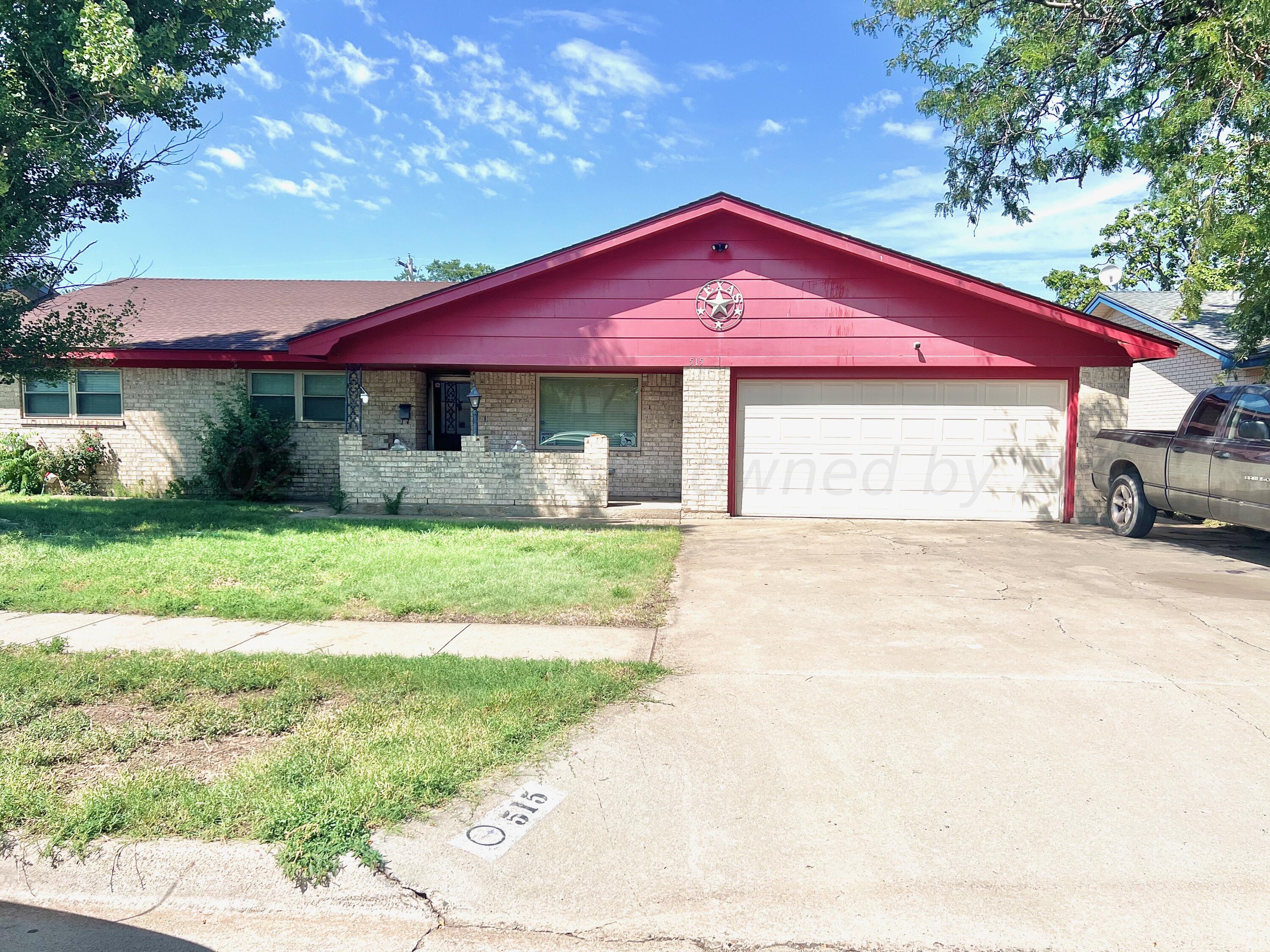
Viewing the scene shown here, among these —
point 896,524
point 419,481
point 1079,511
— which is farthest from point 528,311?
point 1079,511

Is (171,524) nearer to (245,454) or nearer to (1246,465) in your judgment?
(245,454)

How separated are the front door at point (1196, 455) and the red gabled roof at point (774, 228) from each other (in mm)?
2107

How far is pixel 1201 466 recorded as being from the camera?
397 inches

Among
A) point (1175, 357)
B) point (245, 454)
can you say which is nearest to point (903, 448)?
point (1175, 357)

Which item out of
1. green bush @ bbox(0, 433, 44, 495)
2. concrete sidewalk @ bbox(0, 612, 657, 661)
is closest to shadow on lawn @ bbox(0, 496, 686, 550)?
green bush @ bbox(0, 433, 44, 495)

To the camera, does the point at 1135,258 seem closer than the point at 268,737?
No

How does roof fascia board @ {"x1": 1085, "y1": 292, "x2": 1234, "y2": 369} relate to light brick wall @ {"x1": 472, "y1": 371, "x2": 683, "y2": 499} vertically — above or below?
above

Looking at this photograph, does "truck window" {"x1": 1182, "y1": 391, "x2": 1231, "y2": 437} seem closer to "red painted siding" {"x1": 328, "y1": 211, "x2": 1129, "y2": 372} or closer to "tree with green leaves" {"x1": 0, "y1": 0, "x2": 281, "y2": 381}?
"red painted siding" {"x1": 328, "y1": 211, "x2": 1129, "y2": 372}

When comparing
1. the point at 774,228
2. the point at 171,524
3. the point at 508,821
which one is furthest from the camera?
the point at 774,228

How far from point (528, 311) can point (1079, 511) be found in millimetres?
9408

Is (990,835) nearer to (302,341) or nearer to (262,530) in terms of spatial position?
(262,530)

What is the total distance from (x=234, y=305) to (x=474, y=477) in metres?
8.35

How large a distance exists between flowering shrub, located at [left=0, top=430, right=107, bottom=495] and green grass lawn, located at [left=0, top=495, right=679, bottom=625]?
324cm

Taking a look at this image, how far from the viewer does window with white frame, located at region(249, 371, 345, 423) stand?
52.1 ft
